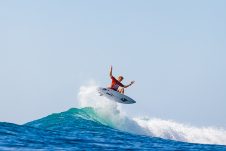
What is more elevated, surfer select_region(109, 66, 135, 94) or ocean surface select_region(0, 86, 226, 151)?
surfer select_region(109, 66, 135, 94)

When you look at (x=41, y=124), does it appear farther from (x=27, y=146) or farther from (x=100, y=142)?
(x=27, y=146)

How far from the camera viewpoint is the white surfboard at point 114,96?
32062mm

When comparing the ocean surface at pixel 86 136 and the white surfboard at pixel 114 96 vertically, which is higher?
the white surfboard at pixel 114 96

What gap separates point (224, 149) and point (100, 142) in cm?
565

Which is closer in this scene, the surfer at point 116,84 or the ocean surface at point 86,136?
the ocean surface at point 86,136

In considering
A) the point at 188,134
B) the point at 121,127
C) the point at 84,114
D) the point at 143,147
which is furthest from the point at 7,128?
the point at 188,134

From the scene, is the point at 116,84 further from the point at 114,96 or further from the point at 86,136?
the point at 86,136

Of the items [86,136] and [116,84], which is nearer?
[86,136]

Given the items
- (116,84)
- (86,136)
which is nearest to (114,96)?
(116,84)

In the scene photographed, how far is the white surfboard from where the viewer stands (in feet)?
105

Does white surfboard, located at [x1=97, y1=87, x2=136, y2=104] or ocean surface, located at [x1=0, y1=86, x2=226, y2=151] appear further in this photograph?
white surfboard, located at [x1=97, y1=87, x2=136, y2=104]

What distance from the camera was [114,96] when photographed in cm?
3247

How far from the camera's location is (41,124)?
26.3 m

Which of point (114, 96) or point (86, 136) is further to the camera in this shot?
point (114, 96)
